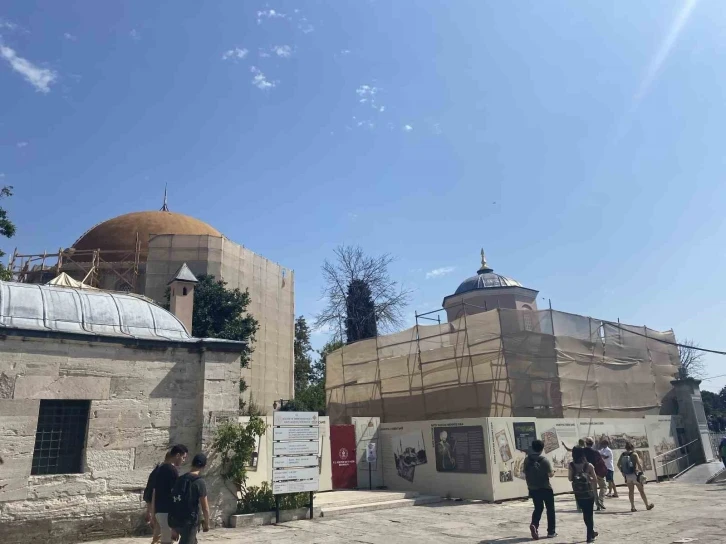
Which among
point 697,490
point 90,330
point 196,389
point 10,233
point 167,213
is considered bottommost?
point 697,490

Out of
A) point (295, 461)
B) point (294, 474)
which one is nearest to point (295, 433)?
point (295, 461)

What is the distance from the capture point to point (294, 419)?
9.66 meters

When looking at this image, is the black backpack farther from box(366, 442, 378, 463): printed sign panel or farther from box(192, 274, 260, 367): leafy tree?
box(192, 274, 260, 367): leafy tree

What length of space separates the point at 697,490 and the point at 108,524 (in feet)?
45.4

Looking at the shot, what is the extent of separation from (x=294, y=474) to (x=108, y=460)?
313 cm

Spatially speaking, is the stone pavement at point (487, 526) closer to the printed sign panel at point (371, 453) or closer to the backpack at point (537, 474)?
the backpack at point (537, 474)

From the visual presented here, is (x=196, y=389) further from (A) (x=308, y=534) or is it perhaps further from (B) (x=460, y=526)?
(B) (x=460, y=526)

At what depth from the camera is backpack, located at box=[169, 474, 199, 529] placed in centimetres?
532

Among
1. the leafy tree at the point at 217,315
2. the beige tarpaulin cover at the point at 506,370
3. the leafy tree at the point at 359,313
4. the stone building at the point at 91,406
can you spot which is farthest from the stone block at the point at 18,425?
the leafy tree at the point at 359,313

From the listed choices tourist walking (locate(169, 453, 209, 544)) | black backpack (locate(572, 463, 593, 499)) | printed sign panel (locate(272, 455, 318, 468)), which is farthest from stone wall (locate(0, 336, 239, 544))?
black backpack (locate(572, 463, 593, 499))

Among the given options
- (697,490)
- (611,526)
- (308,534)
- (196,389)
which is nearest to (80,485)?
(196,389)

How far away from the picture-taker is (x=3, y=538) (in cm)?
733

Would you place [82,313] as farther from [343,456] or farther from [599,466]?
[599,466]

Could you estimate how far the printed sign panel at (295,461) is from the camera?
9.23 metres
